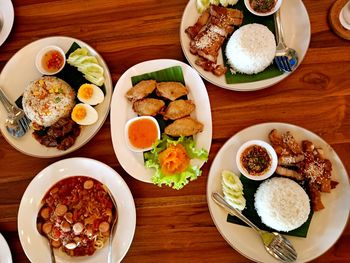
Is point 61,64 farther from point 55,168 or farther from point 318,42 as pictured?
point 318,42

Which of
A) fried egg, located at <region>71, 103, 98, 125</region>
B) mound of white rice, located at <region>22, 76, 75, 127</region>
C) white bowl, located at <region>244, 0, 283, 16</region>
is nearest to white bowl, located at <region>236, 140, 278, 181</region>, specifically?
white bowl, located at <region>244, 0, 283, 16</region>

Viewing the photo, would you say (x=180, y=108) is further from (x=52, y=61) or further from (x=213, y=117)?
(x=52, y=61)

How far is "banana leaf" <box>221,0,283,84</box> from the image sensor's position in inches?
95.7

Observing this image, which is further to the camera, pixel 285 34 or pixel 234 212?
pixel 285 34

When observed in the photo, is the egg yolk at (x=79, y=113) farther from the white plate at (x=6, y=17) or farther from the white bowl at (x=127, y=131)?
the white plate at (x=6, y=17)

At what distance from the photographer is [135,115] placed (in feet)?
8.18

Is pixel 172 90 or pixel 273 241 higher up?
pixel 172 90

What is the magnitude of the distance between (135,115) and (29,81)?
34.1 inches

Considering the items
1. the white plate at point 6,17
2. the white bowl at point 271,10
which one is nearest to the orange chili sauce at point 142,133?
the white bowl at point 271,10

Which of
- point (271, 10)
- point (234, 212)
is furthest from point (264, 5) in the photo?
point (234, 212)

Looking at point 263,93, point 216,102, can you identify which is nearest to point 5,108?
point 216,102

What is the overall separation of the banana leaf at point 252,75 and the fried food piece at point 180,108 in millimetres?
313

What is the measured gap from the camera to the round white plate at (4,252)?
7.95 feet

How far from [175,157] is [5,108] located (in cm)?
130
